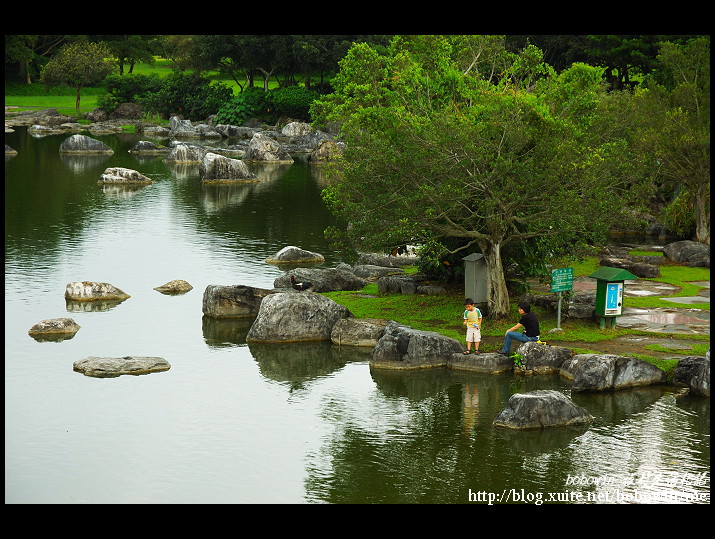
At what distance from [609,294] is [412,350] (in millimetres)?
6654

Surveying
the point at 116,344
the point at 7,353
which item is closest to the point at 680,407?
the point at 116,344

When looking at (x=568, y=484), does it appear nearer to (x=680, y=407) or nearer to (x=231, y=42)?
(x=680, y=407)

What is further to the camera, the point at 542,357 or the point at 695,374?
the point at 542,357

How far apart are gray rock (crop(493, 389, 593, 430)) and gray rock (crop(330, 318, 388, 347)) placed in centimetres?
740

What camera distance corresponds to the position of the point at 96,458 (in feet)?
64.7

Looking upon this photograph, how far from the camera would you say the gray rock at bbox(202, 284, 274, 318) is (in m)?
32.6

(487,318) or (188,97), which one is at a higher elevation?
(188,97)

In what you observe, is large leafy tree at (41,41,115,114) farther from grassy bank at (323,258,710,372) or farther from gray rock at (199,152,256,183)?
grassy bank at (323,258,710,372)

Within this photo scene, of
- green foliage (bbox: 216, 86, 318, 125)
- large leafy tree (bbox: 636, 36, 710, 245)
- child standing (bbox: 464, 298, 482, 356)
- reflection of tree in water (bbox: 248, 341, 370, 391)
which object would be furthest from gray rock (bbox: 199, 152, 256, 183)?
child standing (bbox: 464, 298, 482, 356)

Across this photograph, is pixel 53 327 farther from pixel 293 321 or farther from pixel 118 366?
pixel 293 321

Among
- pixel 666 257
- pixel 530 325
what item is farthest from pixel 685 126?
pixel 530 325

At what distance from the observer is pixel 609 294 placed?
28.9m

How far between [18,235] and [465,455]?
3356cm

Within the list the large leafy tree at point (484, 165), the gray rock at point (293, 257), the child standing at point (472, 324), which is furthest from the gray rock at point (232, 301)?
the child standing at point (472, 324)
